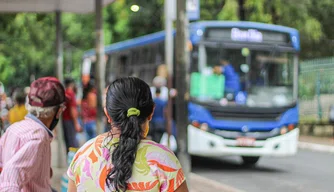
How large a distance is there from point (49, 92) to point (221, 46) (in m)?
10.1

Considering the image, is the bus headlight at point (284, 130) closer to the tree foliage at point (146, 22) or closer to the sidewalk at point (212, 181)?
the sidewalk at point (212, 181)

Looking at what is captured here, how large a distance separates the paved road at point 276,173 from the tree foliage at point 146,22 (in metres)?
5.73

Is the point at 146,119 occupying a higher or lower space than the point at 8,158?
higher

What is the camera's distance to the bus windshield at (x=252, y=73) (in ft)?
44.3

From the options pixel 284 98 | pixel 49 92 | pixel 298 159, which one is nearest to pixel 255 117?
pixel 284 98

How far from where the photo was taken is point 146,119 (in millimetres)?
2791

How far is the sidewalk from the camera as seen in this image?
10031mm

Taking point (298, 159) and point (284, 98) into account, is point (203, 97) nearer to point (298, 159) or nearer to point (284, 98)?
point (284, 98)

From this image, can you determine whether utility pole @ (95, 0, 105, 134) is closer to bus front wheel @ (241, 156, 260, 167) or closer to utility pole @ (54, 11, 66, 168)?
utility pole @ (54, 11, 66, 168)

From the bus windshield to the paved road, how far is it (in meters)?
1.52

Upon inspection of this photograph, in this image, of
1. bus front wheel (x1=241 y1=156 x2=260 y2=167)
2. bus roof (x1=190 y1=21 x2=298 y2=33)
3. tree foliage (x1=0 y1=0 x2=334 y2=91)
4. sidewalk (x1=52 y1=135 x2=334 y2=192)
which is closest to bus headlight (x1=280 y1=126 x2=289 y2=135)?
bus front wheel (x1=241 y1=156 x2=260 y2=167)

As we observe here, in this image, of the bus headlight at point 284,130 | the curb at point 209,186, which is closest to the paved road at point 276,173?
the curb at point 209,186

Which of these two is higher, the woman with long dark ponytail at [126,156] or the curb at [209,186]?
the woman with long dark ponytail at [126,156]

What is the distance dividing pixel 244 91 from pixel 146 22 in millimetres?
20957
